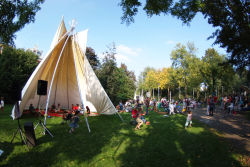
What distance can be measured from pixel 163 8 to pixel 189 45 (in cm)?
3632

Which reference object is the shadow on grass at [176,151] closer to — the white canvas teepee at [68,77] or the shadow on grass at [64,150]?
the shadow on grass at [64,150]

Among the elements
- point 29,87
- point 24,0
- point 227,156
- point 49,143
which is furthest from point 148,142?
point 24,0

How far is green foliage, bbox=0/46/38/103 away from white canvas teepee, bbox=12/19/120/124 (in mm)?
10253

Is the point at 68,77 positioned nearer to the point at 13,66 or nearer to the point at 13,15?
the point at 13,15

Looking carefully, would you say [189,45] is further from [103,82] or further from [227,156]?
[227,156]

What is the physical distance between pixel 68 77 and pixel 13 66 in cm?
1529

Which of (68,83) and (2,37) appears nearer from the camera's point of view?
(2,37)

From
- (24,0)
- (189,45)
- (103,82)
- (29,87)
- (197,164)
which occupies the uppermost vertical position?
(189,45)

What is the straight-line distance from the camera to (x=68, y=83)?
58.9ft

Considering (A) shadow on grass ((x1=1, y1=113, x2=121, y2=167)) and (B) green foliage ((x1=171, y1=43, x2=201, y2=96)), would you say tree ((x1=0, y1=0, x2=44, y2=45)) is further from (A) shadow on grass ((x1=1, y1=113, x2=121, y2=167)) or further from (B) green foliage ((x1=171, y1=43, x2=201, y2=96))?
(B) green foliage ((x1=171, y1=43, x2=201, y2=96))

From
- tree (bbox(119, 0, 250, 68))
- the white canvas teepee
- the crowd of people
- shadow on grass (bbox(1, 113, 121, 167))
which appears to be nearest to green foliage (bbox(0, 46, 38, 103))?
the white canvas teepee

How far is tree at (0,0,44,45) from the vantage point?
26.5 feet

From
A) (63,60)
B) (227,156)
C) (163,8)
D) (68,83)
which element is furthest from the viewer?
(68,83)

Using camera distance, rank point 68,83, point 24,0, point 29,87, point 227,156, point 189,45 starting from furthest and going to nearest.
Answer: point 189,45 < point 68,83 < point 29,87 < point 24,0 < point 227,156
